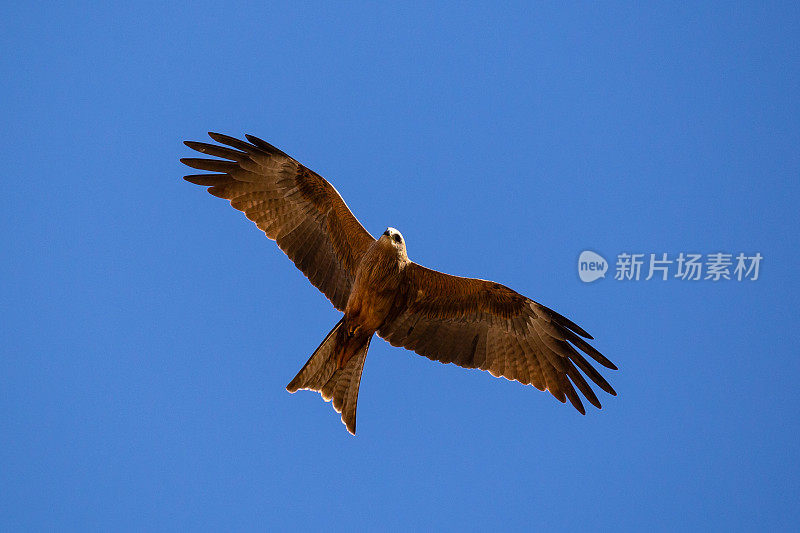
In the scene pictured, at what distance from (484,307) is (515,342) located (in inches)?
22.8

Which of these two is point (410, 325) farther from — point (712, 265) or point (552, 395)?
point (712, 265)

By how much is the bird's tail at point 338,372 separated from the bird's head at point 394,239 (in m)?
1.07

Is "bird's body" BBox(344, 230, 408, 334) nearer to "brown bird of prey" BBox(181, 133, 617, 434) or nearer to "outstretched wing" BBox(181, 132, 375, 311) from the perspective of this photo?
"brown bird of prey" BBox(181, 133, 617, 434)

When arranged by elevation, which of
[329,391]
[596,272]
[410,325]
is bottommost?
[329,391]

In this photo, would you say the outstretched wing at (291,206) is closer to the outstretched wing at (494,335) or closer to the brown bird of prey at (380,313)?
the brown bird of prey at (380,313)

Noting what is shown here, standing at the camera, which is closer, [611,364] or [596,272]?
[611,364]

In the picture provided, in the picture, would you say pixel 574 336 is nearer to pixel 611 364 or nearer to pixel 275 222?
pixel 611 364

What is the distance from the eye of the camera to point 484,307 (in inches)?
549

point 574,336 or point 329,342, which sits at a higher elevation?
point 574,336

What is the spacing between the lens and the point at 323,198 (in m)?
13.8

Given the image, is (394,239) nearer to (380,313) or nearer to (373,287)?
(373,287)

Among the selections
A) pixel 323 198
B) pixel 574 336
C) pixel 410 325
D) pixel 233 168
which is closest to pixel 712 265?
pixel 574 336

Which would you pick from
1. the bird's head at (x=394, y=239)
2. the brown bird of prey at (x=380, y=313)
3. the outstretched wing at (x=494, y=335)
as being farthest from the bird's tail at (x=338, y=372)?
the bird's head at (x=394, y=239)

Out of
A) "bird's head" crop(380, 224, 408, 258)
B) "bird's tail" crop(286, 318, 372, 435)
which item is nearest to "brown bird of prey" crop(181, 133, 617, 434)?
"bird's tail" crop(286, 318, 372, 435)
